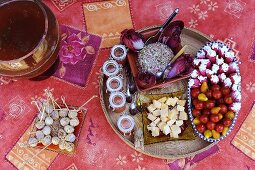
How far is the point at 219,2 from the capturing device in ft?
4.64

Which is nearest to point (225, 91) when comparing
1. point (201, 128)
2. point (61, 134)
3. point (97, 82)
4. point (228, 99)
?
point (228, 99)

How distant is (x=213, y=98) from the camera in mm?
1253

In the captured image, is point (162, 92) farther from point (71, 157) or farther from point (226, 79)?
point (71, 157)

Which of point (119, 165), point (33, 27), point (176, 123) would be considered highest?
point (33, 27)

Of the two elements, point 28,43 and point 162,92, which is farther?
point 162,92

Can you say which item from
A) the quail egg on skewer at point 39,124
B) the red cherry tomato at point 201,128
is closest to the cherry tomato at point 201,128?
the red cherry tomato at point 201,128

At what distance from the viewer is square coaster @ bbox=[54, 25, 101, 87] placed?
4.33 ft

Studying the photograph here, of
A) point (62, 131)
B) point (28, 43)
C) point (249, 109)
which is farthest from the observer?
point (249, 109)

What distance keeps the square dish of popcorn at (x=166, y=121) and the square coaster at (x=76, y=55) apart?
0.22 metres

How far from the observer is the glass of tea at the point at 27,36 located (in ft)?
3.52

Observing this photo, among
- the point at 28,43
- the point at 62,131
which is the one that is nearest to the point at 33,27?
the point at 28,43

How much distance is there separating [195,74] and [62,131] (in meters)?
0.42

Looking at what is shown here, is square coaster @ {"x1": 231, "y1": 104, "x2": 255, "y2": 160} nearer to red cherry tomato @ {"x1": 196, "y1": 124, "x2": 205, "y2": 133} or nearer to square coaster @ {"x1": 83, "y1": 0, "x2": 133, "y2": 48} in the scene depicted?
red cherry tomato @ {"x1": 196, "y1": 124, "x2": 205, "y2": 133}

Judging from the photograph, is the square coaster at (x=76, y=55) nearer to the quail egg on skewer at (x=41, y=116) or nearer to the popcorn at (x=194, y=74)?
the quail egg on skewer at (x=41, y=116)
